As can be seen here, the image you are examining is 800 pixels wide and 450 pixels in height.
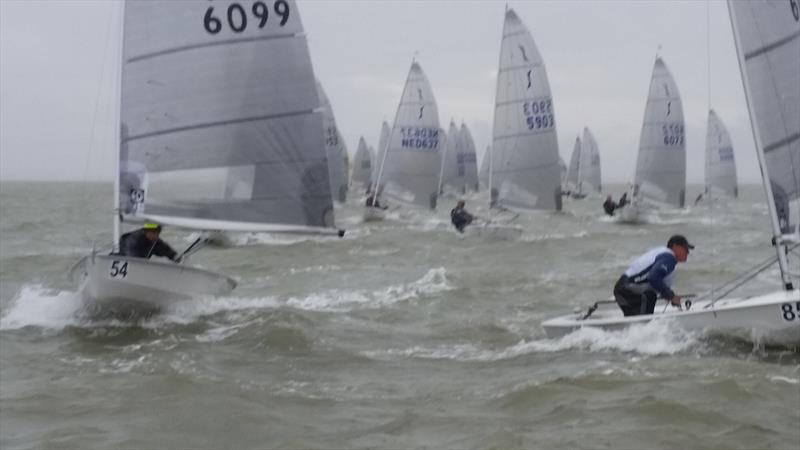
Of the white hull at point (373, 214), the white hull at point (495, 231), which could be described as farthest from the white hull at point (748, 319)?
the white hull at point (373, 214)

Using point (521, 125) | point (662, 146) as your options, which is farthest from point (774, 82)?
point (662, 146)

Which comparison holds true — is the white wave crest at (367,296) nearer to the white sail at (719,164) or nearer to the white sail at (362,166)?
the white sail at (719,164)

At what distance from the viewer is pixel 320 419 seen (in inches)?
288

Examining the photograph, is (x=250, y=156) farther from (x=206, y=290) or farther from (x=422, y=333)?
(x=422, y=333)

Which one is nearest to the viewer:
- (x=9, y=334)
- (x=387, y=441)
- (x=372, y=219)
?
(x=387, y=441)

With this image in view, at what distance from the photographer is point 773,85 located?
9.73 meters

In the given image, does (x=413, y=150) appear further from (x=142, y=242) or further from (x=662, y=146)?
(x=142, y=242)

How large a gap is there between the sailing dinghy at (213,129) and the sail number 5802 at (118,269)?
433 mm

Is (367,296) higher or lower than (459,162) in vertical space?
lower

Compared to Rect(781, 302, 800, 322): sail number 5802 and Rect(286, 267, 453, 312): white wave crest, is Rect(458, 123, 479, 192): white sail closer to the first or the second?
Rect(286, 267, 453, 312): white wave crest

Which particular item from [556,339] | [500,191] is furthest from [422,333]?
[500,191]

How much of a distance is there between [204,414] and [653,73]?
27.7 meters

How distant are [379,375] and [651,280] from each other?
8.22ft

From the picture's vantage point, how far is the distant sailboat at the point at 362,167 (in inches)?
2258
